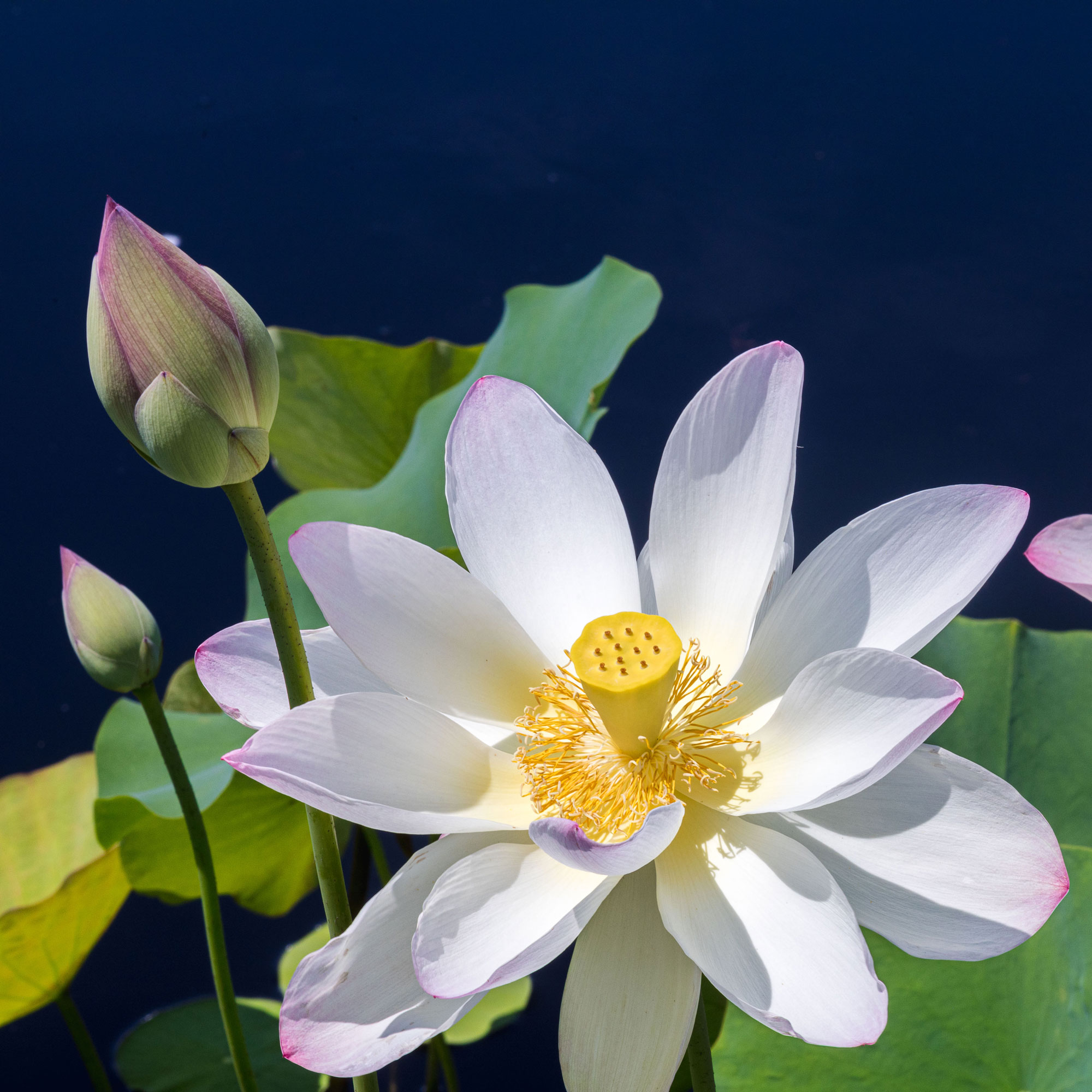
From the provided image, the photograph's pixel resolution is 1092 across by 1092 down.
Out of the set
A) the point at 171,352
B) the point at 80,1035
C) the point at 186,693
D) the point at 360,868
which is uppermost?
the point at 171,352

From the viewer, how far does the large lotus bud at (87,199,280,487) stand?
0.39 m

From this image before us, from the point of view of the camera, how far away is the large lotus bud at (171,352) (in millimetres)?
387

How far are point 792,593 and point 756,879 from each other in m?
0.14

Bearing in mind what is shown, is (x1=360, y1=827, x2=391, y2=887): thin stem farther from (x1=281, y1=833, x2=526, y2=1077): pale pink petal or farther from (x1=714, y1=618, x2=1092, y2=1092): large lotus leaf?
(x1=281, y1=833, x2=526, y2=1077): pale pink petal

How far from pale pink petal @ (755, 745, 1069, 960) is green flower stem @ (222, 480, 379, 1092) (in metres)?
0.23

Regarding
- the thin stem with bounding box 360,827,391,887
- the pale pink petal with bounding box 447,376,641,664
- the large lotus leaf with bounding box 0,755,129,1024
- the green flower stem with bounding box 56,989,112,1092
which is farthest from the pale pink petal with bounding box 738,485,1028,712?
the green flower stem with bounding box 56,989,112,1092

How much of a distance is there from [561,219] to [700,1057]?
1392 mm

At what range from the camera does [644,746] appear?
1.91 ft

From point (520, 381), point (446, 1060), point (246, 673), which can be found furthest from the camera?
point (446, 1060)

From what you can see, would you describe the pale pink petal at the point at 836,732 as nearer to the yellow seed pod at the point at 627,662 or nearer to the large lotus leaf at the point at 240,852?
the yellow seed pod at the point at 627,662

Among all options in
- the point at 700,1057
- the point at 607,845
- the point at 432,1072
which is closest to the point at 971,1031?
the point at 700,1057

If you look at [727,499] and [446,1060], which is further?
[446,1060]

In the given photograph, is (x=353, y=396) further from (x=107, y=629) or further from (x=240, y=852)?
(x=107, y=629)

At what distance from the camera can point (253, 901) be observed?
1149 mm
